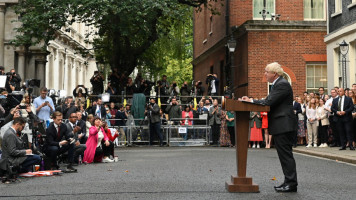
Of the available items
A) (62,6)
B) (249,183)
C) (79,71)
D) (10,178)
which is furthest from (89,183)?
(79,71)

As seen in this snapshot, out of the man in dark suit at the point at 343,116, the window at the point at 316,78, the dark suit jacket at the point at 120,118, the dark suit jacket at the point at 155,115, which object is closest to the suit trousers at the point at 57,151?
the man in dark suit at the point at 343,116

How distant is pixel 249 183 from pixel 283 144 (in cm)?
81

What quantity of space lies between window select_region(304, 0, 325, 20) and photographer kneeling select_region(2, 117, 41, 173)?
22698mm

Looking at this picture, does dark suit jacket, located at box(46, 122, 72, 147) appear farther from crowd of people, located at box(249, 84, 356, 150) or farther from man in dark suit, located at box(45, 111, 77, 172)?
crowd of people, located at box(249, 84, 356, 150)

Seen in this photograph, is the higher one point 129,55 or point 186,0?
point 186,0

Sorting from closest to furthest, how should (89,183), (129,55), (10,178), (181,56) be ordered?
(89,183)
(10,178)
(129,55)
(181,56)

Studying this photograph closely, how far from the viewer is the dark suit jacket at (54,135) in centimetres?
1448

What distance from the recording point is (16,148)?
40.3 ft

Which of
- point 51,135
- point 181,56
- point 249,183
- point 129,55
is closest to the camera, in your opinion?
point 249,183

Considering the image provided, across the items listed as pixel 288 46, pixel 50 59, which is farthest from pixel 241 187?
pixel 50 59

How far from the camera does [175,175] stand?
12328 mm

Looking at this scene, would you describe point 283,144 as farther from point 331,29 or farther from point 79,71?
point 79,71

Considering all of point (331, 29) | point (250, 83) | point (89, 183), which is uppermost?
point (331, 29)

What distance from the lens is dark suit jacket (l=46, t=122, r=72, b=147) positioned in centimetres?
1448
